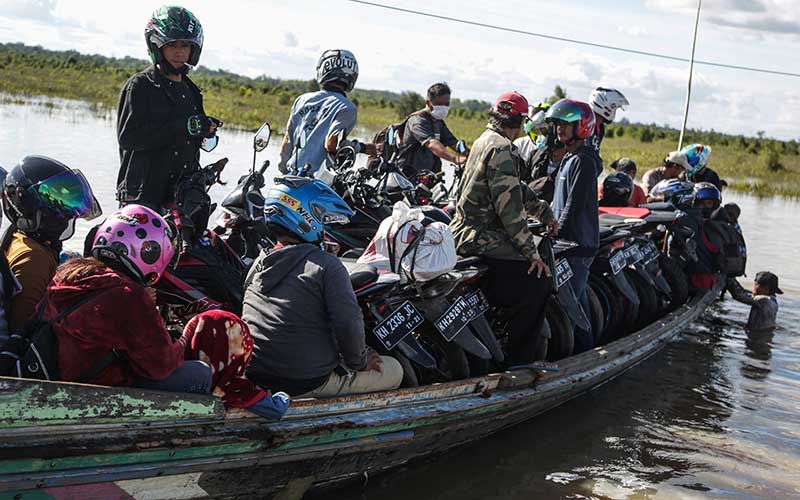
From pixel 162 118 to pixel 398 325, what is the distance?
6.64 ft

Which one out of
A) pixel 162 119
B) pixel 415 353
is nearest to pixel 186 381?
pixel 415 353

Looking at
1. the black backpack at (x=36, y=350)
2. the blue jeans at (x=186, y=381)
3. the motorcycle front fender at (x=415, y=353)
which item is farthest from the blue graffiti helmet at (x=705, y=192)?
the black backpack at (x=36, y=350)

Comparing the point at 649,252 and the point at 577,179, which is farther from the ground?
the point at 577,179

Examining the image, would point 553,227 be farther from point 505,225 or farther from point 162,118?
point 162,118

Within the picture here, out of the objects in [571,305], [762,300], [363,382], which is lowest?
[762,300]

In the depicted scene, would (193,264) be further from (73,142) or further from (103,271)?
(73,142)

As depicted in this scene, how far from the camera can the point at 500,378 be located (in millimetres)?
5418

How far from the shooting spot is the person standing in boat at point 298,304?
4109mm

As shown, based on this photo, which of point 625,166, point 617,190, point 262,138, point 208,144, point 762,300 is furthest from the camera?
point 762,300

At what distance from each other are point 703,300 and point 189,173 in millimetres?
5895

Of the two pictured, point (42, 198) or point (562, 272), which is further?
point (562, 272)

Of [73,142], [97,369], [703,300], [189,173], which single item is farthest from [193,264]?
[73,142]

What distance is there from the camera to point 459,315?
527cm

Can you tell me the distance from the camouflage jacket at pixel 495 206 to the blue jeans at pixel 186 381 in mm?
2252
